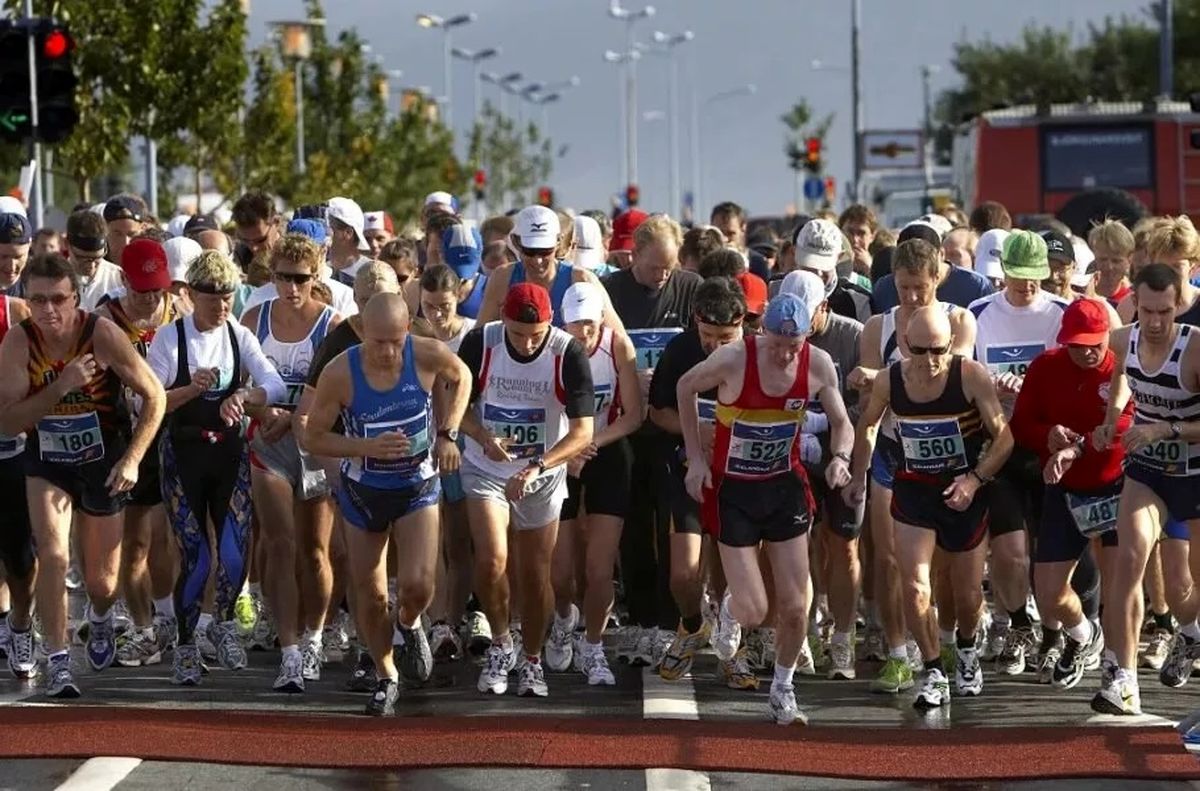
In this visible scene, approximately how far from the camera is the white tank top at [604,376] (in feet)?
40.3

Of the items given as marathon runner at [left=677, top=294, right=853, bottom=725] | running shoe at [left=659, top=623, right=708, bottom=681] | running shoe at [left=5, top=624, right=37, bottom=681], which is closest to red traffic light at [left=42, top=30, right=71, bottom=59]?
running shoe at [left=5, top=624, right=37, bottom=681]

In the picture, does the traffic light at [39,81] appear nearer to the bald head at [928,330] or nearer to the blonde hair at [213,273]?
the blonde hair at [213,273]

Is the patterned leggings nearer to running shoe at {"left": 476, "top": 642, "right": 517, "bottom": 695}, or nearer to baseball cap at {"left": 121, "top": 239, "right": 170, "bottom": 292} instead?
baseball cap at {"left": 121, "top": 239, "right": 170, "bottom": 292}

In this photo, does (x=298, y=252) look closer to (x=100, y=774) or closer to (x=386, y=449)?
(x=386, y=449)

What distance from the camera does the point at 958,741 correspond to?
10.7 metres

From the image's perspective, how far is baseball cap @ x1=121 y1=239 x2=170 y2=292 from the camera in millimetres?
12141

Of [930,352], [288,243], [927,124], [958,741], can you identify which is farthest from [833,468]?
[927,124]

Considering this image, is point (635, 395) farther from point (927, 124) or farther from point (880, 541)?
point (927, 124)

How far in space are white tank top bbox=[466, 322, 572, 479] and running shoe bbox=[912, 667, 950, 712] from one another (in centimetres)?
203

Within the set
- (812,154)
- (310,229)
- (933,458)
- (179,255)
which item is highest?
(812,154)

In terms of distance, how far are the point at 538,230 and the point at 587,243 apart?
6.43 ft

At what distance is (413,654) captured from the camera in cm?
1173

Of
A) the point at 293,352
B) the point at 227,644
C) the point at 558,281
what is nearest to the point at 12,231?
the point at 293,352

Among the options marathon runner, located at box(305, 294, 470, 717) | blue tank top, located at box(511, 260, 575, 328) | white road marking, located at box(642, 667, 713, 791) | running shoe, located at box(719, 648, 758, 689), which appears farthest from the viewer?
blue tank top, located at box(511, 260, 575, 328)
